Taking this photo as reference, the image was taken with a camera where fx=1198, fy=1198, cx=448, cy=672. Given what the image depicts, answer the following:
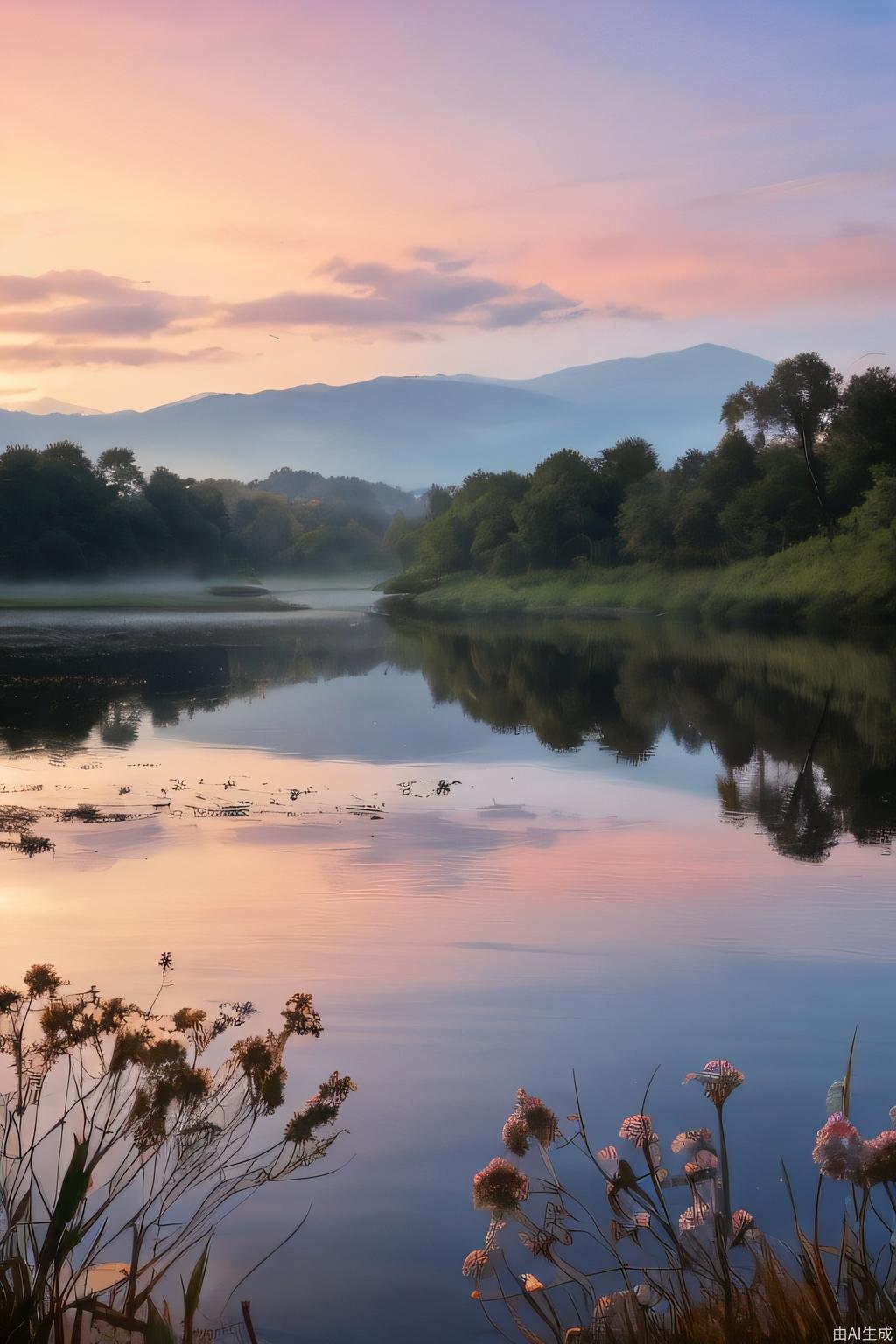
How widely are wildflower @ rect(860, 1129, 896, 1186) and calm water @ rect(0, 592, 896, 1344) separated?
1284 millimetres

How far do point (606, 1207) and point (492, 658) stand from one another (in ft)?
86.4

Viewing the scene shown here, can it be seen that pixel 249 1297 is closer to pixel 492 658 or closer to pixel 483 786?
pixel 483 786

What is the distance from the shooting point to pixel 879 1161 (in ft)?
8.64

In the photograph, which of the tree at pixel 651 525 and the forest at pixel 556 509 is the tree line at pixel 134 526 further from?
the tree at pixel 651 525

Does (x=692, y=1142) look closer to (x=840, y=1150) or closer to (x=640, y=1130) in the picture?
(x=640, y=1130)

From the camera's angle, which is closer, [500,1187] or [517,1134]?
[500,1187]

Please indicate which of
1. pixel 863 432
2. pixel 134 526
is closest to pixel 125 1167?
pixel 863 432

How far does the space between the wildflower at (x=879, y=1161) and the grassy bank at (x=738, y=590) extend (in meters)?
38.0

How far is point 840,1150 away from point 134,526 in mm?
86419

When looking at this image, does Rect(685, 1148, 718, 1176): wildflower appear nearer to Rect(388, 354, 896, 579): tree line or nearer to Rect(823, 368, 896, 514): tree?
Rect(388, 354, 896, 579): tree line

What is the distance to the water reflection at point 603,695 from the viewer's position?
1229 cm

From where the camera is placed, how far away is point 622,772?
43.9 feet

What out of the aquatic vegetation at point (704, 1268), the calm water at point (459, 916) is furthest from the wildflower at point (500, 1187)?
the calm water at point (459, 916)

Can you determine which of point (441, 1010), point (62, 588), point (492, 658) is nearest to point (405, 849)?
point (441, 1010)
